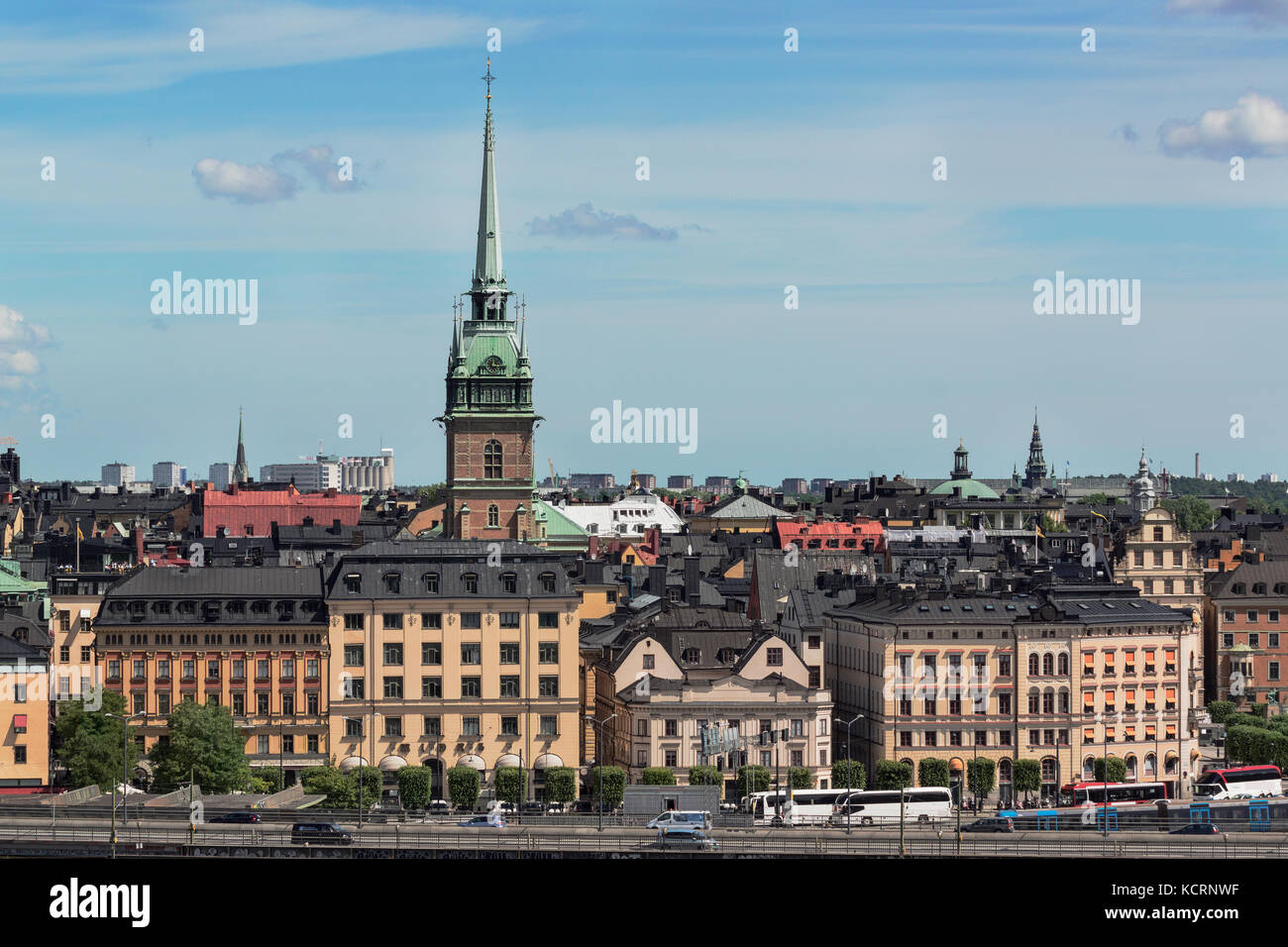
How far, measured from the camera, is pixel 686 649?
132750mm

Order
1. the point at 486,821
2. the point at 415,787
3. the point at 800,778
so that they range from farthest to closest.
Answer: the point at 800,778
the point at 415,787
the point at 486,821

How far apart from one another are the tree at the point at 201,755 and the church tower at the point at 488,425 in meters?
66.1

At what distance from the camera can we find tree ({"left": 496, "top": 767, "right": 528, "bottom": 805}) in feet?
417

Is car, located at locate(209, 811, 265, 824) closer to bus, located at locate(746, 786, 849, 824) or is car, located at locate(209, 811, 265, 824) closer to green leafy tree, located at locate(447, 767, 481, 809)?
green leafy tree, located at locate(447, 767, 481, 809)

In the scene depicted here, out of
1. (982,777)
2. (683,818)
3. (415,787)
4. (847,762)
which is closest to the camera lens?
(683,818)

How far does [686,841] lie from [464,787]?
2770 cm

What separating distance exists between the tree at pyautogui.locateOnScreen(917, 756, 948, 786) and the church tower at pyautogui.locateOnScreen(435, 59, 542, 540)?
6387cm

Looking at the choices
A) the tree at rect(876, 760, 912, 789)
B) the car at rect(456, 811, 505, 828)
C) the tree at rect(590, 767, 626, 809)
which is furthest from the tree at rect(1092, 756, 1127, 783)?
the car at rect(456, 811, 505, 828)

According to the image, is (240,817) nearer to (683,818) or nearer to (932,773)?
(683,818)

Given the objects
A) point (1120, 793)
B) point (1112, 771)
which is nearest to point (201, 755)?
point (1120, 793)

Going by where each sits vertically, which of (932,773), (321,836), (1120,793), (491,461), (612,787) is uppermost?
(491,461)

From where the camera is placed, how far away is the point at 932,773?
133 meters
